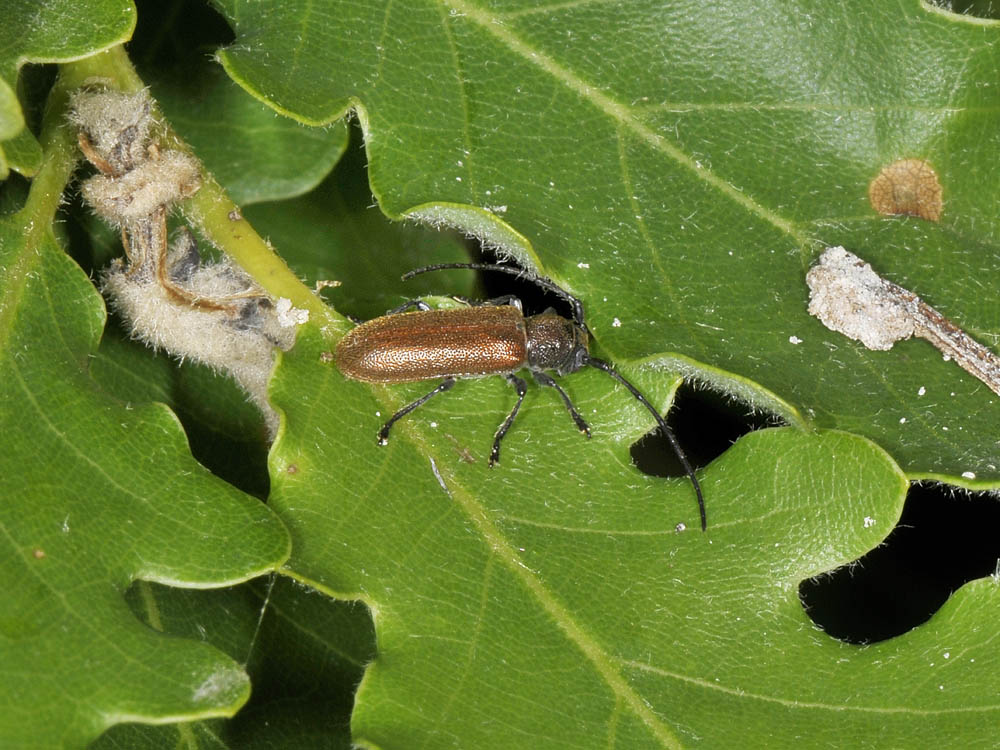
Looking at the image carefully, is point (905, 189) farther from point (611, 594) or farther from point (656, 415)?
point (611, 594)

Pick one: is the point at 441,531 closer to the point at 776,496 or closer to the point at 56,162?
the point at 776,496

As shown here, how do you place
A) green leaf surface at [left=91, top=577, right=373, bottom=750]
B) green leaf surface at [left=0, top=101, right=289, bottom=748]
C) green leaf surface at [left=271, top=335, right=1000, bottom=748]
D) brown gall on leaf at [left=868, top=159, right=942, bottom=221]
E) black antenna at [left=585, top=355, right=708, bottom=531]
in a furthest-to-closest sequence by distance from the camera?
green leaf surface at [left=91, top=577, right=373, bottom=750] → brown gall on leaf at [left=868, top=159, right=942, bottom=221] → black antenna at [left=585, top=355, right=708, bottom=531] → green leaf surface at [left=271, top=335, right=1000, bottom=748] → green leaf surface at [left=0, top=101, right=289, bottom=748]

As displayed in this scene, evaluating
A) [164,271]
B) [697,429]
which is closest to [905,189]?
[697,429]

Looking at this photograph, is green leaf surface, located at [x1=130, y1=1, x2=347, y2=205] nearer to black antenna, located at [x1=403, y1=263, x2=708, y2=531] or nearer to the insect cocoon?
black antenna, located at [x1=403, y1=263, x2=708, y2=531]

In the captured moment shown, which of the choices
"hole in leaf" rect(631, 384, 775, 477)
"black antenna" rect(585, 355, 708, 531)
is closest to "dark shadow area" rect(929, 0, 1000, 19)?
"hole in leaf" rect(631, 384, 775, 477)

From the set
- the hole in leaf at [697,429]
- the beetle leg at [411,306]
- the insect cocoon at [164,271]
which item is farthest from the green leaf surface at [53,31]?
the hole in leaf at [697,429]

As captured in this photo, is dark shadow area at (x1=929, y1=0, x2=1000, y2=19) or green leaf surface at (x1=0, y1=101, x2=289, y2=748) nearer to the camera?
green leaf surface at (x1=0, y1=101, x2=289, y2=748)

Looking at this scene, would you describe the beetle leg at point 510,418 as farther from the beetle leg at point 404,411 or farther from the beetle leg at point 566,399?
the beetle leg at point 404,411

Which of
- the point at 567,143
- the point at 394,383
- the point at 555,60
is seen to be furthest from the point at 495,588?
the point at 555,60
